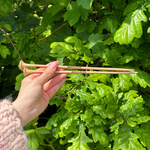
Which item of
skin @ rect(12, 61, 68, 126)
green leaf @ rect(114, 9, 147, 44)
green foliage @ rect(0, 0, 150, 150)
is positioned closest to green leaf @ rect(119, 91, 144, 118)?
green foliage @ rect(0, 0, 150, 150)

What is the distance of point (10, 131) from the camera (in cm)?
91

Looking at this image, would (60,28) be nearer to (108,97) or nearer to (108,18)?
(108,18)

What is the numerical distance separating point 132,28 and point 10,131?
976 mm

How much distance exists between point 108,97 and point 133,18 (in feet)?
1.82

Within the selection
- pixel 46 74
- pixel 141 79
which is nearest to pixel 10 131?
pixel 46 74

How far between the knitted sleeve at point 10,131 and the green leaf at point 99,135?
432 millimetres

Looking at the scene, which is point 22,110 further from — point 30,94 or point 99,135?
point 99,135

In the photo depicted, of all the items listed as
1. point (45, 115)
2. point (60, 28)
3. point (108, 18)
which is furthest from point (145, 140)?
point (45, 115)

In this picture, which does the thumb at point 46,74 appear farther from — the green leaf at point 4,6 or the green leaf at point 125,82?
the green leaf at point 4,6

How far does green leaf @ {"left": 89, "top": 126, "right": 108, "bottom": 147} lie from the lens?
3.73 ft

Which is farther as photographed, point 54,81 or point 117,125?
point 54,81

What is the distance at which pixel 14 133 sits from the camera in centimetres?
93

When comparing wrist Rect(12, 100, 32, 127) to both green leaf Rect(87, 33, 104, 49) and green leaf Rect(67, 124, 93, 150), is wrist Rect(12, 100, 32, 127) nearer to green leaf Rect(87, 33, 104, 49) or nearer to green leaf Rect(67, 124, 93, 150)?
green leaf Rect(67, 124, 93, 150)

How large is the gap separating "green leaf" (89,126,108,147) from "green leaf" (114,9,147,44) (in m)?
0.62
